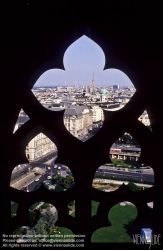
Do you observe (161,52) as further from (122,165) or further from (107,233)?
(122,165)

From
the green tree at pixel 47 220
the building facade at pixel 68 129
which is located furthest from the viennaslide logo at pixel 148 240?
the building facade at pixel 68 129

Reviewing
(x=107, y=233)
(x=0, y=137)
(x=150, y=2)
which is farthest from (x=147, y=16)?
(x=107, y=233)

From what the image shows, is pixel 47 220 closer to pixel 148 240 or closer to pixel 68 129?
pixel 68 129

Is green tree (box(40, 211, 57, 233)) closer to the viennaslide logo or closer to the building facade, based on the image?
the building facade

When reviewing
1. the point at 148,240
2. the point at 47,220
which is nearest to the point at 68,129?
the point at 47,220

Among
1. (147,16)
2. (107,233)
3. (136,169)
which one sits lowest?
(107,233)

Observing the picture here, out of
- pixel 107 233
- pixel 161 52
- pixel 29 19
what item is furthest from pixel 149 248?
pixel 107 233

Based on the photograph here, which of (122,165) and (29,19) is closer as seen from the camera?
(29,19)

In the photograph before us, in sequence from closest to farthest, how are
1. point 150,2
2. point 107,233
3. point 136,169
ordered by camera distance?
point 150,2 < point 107,233 < point 136,169

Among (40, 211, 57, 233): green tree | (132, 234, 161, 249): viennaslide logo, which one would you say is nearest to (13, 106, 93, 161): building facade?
(40, 211, 57, 233): green tree

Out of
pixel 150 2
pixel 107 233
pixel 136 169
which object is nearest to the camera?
pixel 150 2

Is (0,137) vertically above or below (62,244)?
above
